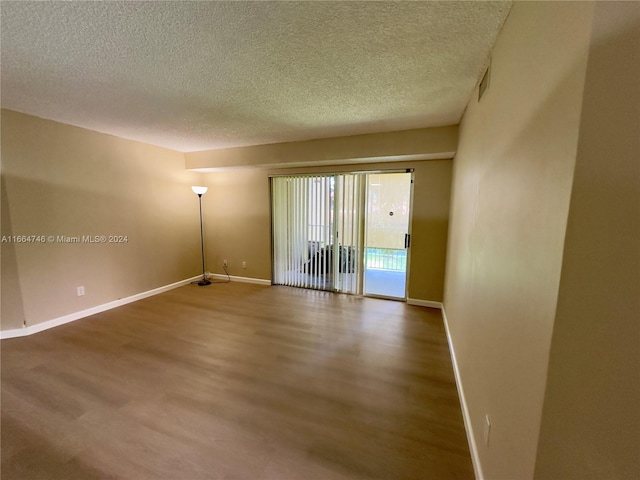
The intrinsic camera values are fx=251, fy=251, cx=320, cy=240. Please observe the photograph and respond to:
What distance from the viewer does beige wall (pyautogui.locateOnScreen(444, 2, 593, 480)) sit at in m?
0.70

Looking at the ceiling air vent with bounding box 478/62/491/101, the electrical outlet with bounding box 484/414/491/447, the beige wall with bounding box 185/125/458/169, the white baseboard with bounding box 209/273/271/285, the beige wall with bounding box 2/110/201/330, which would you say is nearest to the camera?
the electrical outlet with bounding box 484/414/491/447

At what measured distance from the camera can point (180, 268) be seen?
4.64 metres

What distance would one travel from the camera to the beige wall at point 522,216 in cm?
70

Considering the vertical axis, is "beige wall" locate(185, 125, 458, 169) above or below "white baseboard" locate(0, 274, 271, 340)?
above

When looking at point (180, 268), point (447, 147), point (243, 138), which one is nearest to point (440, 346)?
point (447, 147)

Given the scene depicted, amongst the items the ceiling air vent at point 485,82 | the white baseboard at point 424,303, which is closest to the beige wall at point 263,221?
the white baseboard at point 424,303

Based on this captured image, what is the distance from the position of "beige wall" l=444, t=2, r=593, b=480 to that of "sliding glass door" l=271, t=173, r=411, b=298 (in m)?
2.32

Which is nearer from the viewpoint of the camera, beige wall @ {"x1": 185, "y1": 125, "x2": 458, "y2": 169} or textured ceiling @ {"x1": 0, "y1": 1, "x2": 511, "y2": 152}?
textured ceiling @ {"x1": 0, "y1": 1, "x2": 511, "y2": 152}

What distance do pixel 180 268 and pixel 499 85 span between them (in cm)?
502

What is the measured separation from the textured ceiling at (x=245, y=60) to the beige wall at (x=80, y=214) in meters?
0.46

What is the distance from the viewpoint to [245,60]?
1.70 metres

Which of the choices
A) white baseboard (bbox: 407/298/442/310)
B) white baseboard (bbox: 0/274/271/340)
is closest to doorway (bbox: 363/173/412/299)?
white baseboard (bbox: 407/298/442/310)

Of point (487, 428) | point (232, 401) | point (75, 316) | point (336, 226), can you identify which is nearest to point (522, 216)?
point (487, 428)

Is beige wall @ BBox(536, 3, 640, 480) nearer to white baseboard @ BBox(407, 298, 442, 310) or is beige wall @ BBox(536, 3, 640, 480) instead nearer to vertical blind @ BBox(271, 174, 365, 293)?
white baseboard @ BBox(407, 298, 442, 310)
